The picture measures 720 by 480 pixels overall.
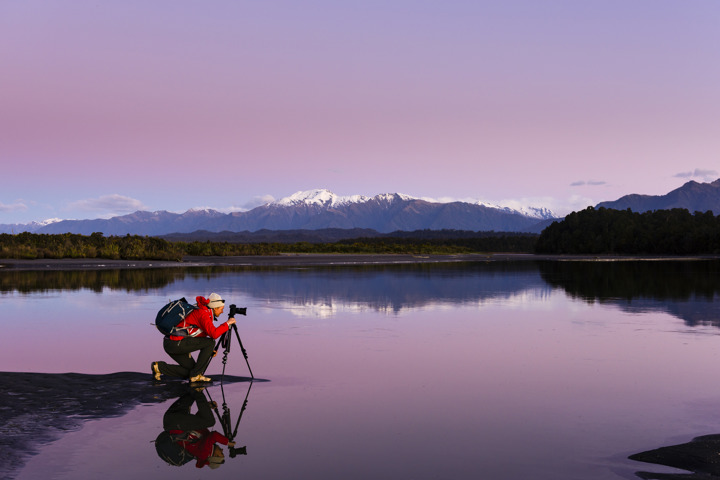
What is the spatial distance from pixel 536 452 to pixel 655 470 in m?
1.38

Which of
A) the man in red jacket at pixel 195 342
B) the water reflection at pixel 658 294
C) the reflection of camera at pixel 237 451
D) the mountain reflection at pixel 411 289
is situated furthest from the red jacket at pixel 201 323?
the water reflection at pixel 658 294

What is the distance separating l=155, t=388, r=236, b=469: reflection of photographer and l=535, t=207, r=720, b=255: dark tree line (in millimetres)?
108163

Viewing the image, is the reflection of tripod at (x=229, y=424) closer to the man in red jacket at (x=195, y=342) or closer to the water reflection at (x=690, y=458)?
the man in red jacket at (x=195, y=342)

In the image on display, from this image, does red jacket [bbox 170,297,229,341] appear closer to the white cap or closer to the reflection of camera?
the white cap

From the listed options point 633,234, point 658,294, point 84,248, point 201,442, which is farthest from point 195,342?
point 633,234

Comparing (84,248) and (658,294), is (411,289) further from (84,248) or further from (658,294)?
(84,248)

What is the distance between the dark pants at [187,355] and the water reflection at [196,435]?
3.91ft

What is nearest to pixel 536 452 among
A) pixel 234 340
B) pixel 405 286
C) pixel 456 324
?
pixel 234 340

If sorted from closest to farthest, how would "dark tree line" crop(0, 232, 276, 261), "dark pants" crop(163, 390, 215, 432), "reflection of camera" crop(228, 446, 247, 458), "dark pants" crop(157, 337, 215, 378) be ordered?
"reflection of camera" crop(228, 446, 247, 458), "dark pants" crop(163, 390, 215, 432), "dark pants" crop(157, 337, 215, 378), "dark tree line" crop(0, 232, 276, 261)

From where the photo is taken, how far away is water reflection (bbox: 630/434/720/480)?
8070mm

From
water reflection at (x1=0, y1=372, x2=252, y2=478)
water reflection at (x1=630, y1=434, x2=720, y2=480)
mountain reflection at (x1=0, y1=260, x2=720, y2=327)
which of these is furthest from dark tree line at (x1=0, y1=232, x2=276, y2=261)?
water reflection at (x1=630, y1=434, x2=720, y2=480)

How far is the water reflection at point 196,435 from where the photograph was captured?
29.3ft

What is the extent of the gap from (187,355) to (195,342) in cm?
36

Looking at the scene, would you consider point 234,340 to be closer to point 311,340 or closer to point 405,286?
point 311,340
